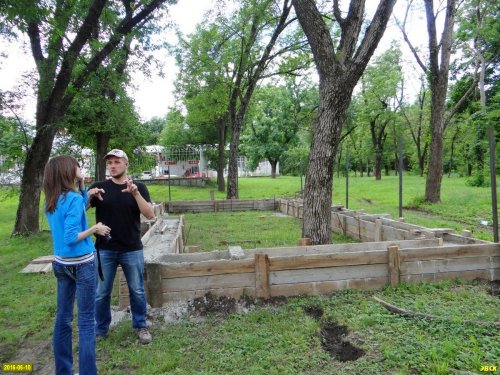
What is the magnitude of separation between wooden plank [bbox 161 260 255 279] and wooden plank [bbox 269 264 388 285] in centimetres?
36

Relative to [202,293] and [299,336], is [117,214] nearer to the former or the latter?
[202,293]

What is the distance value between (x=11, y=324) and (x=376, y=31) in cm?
647

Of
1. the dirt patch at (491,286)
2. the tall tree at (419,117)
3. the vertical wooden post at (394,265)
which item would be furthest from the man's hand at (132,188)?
the tall tree at (419,117)

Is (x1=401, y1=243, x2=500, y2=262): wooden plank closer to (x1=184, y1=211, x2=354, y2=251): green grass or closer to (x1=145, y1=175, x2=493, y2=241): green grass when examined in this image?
(x1=145, y1=175, x2=493, y2=241): green grass

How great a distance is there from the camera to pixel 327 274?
4.68 metres

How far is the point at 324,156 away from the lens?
605 centimetres

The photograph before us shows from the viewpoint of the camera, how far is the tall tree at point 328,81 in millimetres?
5754

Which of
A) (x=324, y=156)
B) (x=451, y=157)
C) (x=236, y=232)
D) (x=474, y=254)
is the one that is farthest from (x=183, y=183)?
(x=451, y=157)

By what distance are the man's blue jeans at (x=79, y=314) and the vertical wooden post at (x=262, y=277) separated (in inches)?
80.7

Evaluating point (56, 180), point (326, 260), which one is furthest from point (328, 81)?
point (56, 180)

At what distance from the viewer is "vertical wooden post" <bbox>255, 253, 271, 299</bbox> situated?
4488mm

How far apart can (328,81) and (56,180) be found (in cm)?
447

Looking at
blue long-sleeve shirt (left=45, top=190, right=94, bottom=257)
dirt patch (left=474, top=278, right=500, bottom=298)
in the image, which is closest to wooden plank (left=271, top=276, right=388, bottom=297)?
dirt patch (left=474, top=278, right=500, bottom=298)

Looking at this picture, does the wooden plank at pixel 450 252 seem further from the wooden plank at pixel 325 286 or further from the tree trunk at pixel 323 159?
the tree trunk at pixel 323 159
